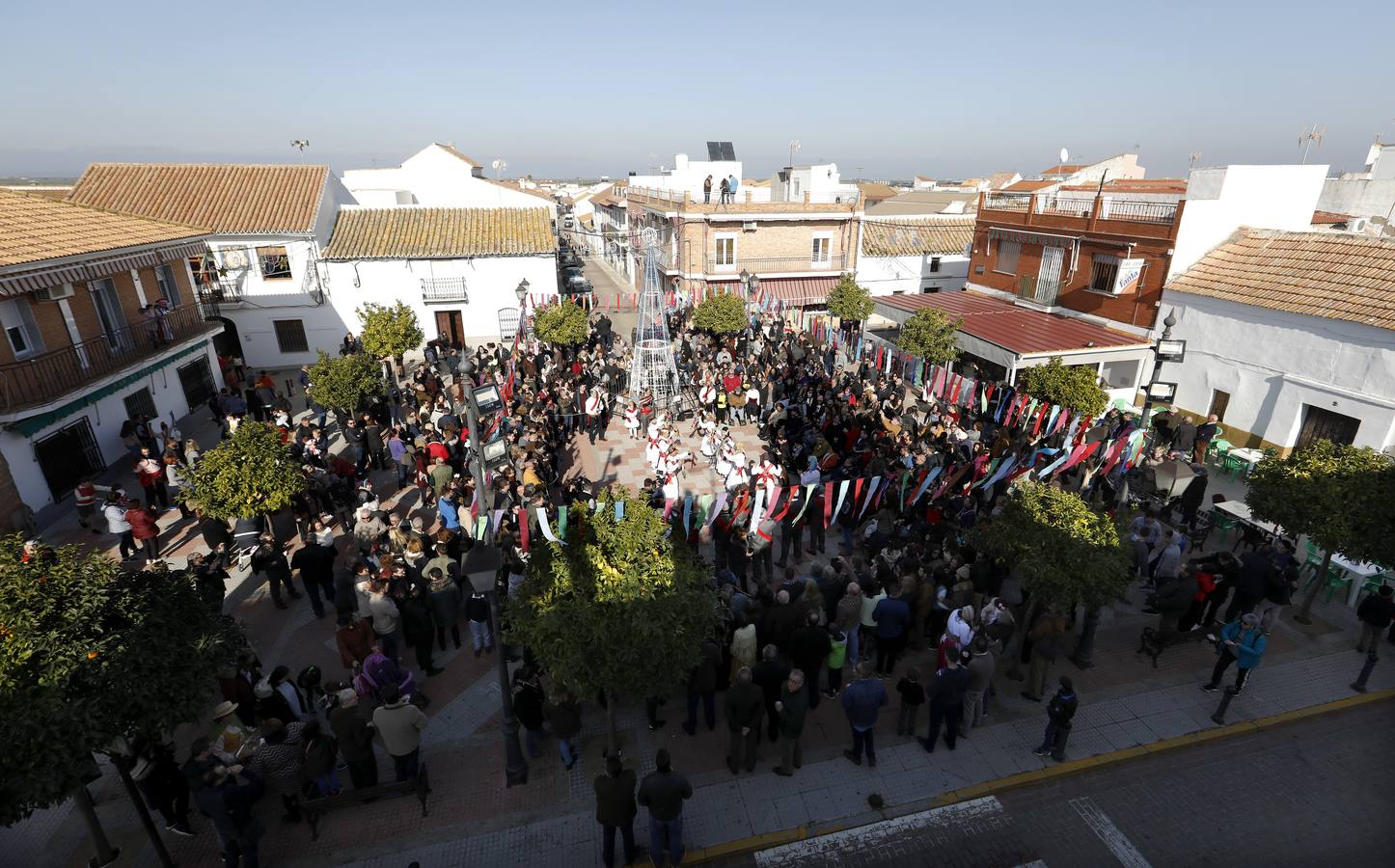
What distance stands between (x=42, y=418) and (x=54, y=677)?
36.1 feet

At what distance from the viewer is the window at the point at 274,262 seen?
2348 cm

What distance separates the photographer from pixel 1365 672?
28.4ft

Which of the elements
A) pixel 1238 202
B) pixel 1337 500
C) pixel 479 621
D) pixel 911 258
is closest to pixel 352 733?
pixel 479 621

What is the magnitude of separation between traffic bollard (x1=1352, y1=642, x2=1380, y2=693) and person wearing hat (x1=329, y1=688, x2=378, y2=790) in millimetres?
12186

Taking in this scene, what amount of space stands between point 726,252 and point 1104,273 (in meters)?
15.7

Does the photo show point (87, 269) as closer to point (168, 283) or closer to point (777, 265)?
point (168, 283)

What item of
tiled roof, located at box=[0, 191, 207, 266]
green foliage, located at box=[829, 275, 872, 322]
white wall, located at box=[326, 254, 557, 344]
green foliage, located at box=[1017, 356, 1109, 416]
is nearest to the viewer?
tiled roof, located at box=[0, 191, 207, 266]

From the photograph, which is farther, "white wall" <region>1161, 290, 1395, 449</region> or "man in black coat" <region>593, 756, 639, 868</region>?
"white wall" <region>1161, 290, 1395, 449</region>

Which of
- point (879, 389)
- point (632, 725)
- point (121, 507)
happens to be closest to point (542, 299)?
point (879, 389)

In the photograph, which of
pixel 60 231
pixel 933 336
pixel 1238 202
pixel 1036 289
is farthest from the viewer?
pixel 1036 289

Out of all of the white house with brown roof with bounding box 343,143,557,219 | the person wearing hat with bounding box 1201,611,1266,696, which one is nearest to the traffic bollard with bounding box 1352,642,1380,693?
the person wearing hat with bounding box 1201,611,1266,696

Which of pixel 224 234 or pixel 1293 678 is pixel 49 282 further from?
pixel 1293 678

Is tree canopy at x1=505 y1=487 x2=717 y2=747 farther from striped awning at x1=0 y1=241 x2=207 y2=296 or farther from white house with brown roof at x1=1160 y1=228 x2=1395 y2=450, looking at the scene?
white house with brown roof at x1=1160 y1=228 x2=1395 y2=450

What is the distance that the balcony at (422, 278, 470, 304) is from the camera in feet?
87.1
